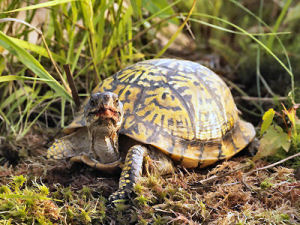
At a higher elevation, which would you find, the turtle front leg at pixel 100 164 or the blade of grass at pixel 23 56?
the blade of grass at pixel 23 56

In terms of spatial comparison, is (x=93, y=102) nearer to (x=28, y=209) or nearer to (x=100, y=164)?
(x=100, y=164)

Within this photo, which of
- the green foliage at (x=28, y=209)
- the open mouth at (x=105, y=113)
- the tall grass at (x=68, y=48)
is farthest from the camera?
the tall grass at (x=68, y=48)

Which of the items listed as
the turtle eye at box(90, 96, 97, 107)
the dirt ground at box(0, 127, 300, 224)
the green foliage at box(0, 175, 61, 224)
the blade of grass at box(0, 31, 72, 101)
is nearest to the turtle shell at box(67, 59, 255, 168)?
the dirt ground at box(0, 127, 300, 224)

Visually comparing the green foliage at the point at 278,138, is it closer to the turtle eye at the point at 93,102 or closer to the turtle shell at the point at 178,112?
the turtle shell at the point at 178,112

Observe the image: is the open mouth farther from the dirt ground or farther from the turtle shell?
the dirt ground

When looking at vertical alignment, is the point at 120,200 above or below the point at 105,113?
below

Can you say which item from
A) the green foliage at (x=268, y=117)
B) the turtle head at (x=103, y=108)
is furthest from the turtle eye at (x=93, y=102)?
the green foliage at (x=268, y=117)

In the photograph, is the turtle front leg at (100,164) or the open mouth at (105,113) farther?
the turtle front leg at (100,164)

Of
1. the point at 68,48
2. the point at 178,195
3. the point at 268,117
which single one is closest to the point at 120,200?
the point at 178,195
